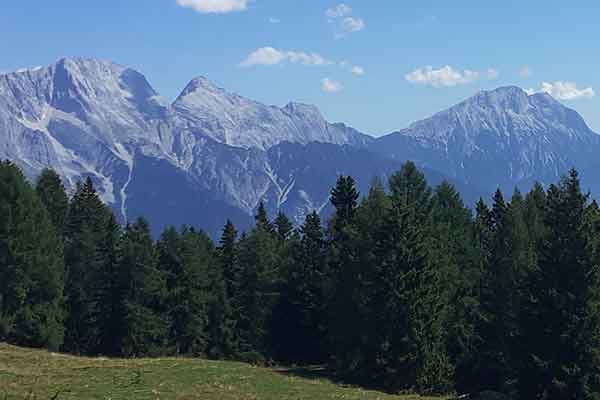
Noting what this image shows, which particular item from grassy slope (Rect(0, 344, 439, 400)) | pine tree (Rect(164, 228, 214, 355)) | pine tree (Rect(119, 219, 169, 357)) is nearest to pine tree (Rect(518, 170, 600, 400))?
grassy slope (Rect(0, 344, 439, 400))

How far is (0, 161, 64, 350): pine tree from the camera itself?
56.2 metres

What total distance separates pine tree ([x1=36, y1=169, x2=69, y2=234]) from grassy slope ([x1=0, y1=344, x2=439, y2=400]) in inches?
1236

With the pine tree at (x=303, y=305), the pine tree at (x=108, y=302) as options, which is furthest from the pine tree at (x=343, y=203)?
the pine tree at (x=108, y=302)

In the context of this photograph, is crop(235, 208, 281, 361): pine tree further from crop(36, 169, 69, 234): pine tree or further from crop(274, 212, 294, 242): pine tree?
crop(274, 212, 294, 242): pine tree

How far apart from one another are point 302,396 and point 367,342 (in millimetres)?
13957

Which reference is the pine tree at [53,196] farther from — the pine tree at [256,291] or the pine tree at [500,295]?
the pine tree at [500,295]

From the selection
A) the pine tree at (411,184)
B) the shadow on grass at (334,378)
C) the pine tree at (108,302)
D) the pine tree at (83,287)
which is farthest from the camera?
the pine tree at (108,302)

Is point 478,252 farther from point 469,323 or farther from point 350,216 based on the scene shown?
point 350,216

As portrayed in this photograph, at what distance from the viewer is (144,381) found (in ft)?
116

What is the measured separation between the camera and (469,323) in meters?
55.4

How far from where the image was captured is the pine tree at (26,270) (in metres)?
56.2

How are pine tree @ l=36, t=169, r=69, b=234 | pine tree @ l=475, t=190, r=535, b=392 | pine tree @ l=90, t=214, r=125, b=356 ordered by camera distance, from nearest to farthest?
1. pine tree @ l=475, t=190, r=535, b=392
2. pine tree @ l=90, t=214, r=125, b=356
3. pine tree @ l=36, t=169, r=69, b=234

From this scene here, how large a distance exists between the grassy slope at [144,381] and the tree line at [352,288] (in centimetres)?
727

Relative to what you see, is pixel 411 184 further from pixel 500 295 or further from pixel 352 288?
pixel 352 288
